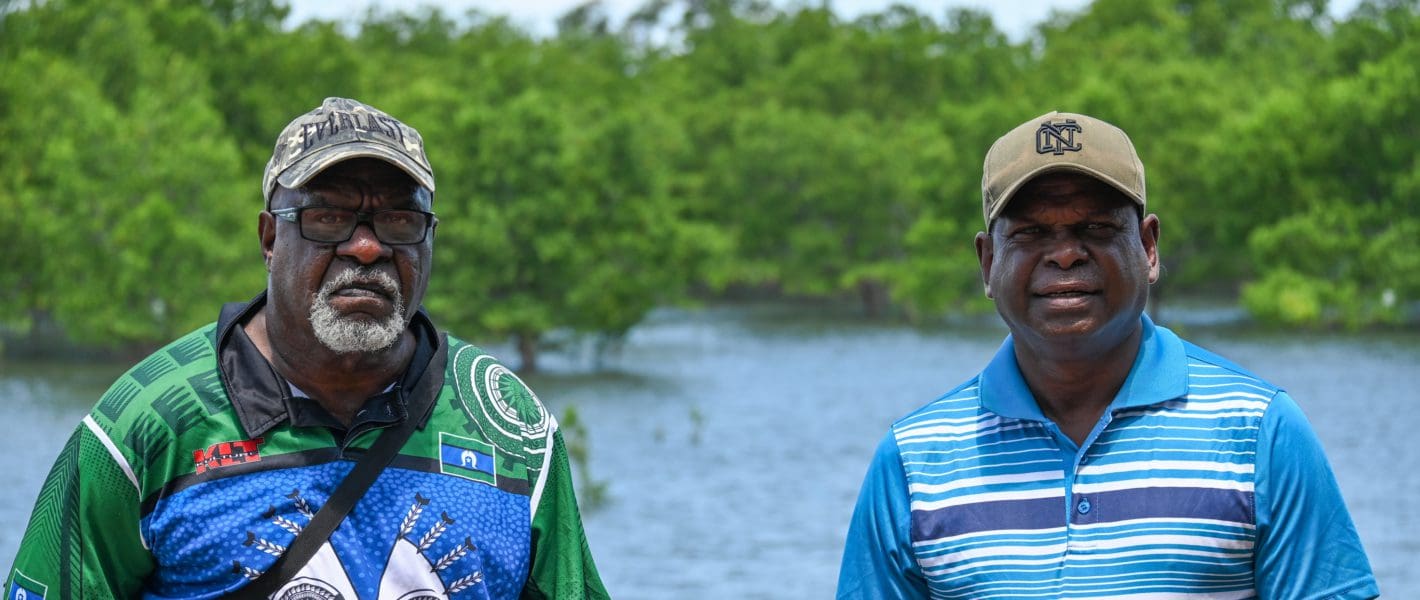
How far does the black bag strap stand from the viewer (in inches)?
131

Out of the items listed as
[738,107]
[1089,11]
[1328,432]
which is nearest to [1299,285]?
[1328,432]

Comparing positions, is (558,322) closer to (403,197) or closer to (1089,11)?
(403,197)

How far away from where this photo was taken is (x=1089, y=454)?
3.15 meters

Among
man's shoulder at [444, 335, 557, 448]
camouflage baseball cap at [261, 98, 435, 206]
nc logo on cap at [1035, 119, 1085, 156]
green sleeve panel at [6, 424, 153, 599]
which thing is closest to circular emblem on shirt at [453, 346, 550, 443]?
man's shoulder at [444, 335, 557, 448]

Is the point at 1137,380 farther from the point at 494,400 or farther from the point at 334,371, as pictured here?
the point at 334,371

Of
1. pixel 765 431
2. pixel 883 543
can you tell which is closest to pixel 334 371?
pixel 883 543

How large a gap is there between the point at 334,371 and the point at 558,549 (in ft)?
1.88

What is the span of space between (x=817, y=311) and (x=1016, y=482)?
66839 millimetres

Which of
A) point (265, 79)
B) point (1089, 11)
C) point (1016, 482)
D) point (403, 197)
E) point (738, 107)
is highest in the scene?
point (1089, 11)

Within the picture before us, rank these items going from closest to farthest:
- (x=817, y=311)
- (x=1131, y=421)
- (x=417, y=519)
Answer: (x=1131, y=421) < (x=417, y=519) < (x=817, y=311)

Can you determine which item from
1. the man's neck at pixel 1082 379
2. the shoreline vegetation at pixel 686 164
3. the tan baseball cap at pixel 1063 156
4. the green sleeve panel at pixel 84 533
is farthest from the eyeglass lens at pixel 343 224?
the shoreline vegetation at pixel 686 164

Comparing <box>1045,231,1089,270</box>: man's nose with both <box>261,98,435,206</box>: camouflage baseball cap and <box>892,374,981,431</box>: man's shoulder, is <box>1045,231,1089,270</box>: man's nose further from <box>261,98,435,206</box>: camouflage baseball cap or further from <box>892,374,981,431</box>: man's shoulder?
<box>261,98,435,206</box>: camouflage baseball cap

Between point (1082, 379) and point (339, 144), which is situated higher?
point (339, 144)

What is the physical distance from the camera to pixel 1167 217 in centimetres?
5431
